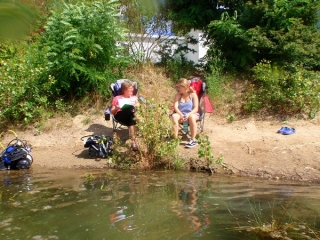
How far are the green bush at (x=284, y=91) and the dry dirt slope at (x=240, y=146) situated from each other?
1.40 feet

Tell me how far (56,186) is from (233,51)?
6088 mm

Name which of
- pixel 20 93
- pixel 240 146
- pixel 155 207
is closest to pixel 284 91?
pixel 240 146

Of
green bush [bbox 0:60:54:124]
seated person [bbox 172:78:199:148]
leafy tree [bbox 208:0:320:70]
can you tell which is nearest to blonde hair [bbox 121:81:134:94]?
seated person [bbox 172:78:199:148]

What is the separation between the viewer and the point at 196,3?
33.7ft

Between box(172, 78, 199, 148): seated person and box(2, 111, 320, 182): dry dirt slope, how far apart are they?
1.26 feet

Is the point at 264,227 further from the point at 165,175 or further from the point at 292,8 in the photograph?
the point at 292,8

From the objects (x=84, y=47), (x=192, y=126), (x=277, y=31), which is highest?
(x=277, y=31)

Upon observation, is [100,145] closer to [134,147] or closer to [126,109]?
[134,147]

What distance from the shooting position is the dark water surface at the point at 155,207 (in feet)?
12.1

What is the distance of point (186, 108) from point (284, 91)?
2297mm

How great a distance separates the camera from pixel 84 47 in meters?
8.70

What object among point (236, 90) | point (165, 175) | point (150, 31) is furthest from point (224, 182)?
point (150, 31)

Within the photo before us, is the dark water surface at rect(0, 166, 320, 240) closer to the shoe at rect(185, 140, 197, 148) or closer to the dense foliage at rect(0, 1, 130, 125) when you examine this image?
the shoe at rect(185, 140, 197, 148)

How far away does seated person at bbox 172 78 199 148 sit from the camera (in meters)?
7.09
